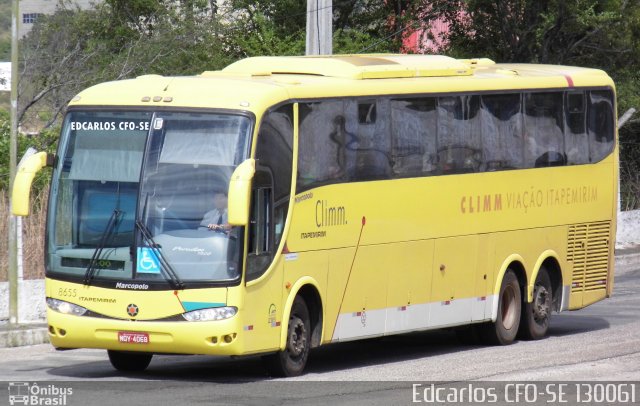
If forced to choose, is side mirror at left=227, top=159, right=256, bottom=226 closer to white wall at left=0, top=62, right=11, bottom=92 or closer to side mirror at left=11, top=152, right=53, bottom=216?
side mirror at left=11, top=152, right=53, bottom=216

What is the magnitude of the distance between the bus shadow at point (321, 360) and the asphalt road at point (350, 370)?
0.04ft

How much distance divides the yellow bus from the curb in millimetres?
2995

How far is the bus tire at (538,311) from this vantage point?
18.2m

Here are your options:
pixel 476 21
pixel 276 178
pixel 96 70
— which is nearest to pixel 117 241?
pixel 276 178

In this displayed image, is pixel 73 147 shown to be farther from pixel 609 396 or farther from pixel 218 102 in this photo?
pixel 609 396

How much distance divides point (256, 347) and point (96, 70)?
15329 mm

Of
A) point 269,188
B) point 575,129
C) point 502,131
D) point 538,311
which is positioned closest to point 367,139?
point 269,188

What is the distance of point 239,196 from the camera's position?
12.5m

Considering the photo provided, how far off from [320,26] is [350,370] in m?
8.65

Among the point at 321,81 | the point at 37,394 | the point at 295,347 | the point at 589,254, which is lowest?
the point at 589,254

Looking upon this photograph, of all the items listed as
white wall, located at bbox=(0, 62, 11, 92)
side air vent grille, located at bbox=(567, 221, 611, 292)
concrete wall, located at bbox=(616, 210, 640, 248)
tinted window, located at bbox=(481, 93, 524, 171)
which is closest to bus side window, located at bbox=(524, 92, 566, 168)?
tinted window, located at bbox=(481, 93, 524, 171)

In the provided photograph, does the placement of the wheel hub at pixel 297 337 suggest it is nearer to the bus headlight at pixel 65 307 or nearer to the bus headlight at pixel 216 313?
the bus headlight at pixel 216 313

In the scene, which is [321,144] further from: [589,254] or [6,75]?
[6,75]

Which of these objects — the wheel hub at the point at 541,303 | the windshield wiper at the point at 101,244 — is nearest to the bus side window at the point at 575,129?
the wheel hub at the point at 541,303
